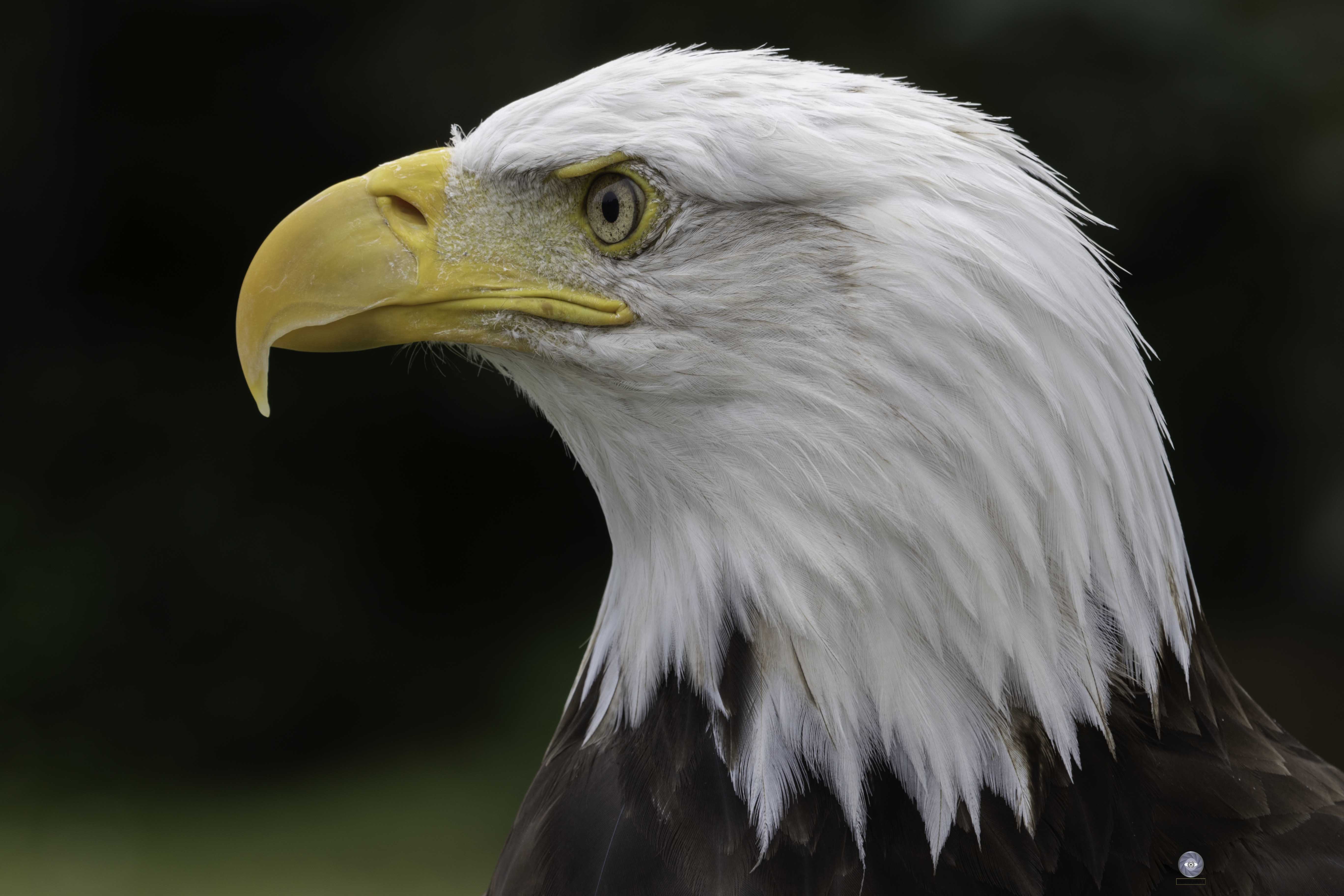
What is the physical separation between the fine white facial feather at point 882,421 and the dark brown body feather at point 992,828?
0.03 m

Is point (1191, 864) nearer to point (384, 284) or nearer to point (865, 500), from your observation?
point (865, 500)

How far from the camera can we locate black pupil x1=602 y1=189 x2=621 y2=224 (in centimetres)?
145

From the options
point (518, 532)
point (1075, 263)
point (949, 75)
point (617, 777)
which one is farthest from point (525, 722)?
point (1075, 263)

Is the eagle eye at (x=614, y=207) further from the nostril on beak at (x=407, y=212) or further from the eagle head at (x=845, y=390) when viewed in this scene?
the nostril on beak at (x=407, y=212)

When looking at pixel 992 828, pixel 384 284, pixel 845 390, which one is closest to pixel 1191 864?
pixel 992 828

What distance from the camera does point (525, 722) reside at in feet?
16.0

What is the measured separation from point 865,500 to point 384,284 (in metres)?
0.68

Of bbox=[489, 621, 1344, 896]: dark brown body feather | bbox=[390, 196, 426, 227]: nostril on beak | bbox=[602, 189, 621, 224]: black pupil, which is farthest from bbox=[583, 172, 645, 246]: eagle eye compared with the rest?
bbox=[489, 621, 1344, 896]: dark brown body feather

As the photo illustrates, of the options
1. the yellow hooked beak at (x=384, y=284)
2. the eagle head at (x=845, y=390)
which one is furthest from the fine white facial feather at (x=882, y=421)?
the yellow hooked beak at (x=384, y=284)

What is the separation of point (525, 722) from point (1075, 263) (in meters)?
3.89

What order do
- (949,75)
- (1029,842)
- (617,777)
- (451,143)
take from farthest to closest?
(949,75)
(451,143)
(617,777)
(1029,842)

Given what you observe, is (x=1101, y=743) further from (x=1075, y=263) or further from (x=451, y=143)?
(x=451, y=143)

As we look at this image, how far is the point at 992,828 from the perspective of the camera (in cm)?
Result: 137

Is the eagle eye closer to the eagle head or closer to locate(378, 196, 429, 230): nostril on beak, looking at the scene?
the eagle head
